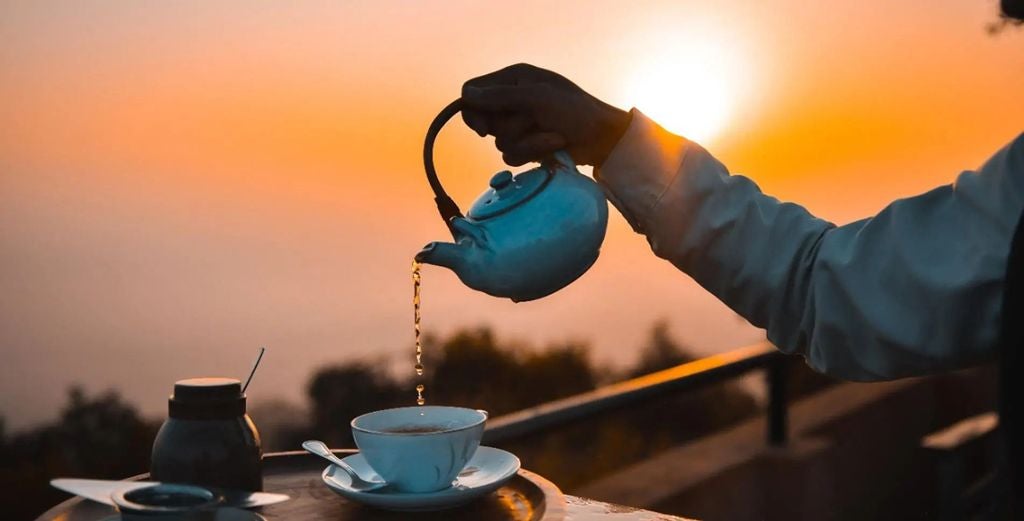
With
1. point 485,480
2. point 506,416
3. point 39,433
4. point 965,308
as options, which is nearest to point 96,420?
point 39,433

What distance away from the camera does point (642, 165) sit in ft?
4.96

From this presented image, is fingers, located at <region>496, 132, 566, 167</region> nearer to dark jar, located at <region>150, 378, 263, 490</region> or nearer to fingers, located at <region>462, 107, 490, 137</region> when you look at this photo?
fingers, located at <region>462, 107, 490, 137</region>

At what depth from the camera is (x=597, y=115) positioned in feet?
4.80

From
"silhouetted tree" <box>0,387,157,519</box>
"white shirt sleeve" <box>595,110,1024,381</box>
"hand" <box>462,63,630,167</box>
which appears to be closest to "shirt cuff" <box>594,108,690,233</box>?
"white shirt sleeve" <box>595,110,1024,381</box>

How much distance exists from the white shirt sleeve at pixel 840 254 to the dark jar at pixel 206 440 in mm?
631

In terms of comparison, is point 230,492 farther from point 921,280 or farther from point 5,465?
point 5,465

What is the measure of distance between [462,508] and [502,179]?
42 cm

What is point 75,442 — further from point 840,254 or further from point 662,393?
point 840,254

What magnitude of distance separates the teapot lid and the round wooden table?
372 millimetres

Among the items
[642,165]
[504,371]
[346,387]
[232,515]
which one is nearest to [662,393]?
[642,165]

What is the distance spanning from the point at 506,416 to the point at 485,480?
700mm

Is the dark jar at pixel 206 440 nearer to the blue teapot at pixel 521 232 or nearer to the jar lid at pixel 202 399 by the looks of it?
the jar lid at pixel 202 399

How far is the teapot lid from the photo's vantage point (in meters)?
1.28

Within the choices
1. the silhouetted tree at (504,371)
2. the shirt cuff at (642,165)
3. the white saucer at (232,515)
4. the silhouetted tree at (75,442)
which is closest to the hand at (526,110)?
the shirt cuff at (642,165)
